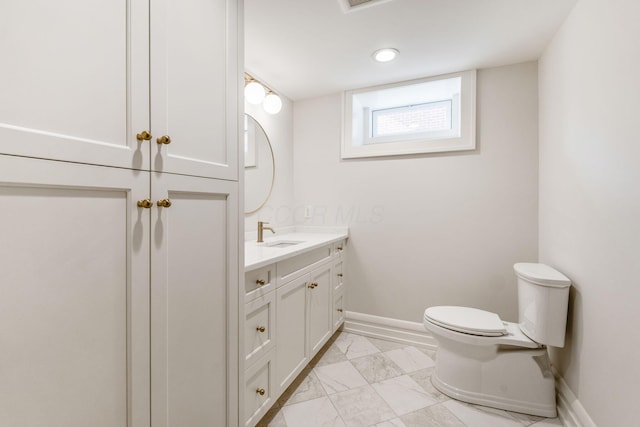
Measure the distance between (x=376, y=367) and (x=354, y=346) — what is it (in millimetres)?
317

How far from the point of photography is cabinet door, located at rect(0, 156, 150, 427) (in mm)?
518

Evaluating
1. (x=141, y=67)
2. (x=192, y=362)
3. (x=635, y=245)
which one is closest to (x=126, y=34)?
(x=141, y=67)

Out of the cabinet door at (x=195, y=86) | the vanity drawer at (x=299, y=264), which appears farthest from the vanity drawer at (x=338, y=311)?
the cabinet door at (x=195, y=86)

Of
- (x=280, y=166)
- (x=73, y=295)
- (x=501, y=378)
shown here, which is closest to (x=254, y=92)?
(x=280, y=166)

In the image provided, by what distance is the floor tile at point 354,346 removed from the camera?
211cm

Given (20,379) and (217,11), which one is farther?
(217,11)

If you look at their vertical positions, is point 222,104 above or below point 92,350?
above

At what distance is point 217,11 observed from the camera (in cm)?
95

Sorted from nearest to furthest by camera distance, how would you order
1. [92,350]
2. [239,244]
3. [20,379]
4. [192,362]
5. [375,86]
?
[20,379]
[92,350]
[192,362]
[239,244]
[375,86]

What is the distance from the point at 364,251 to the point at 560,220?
4.46 ft

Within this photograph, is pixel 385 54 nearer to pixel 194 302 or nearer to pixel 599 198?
pixel 599 198

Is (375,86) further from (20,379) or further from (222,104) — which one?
(20,379)

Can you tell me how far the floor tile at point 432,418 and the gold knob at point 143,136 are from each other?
1735 mm

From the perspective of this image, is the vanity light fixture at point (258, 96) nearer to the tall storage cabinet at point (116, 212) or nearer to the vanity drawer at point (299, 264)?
the tall storage cabinet at point (116, 212)
